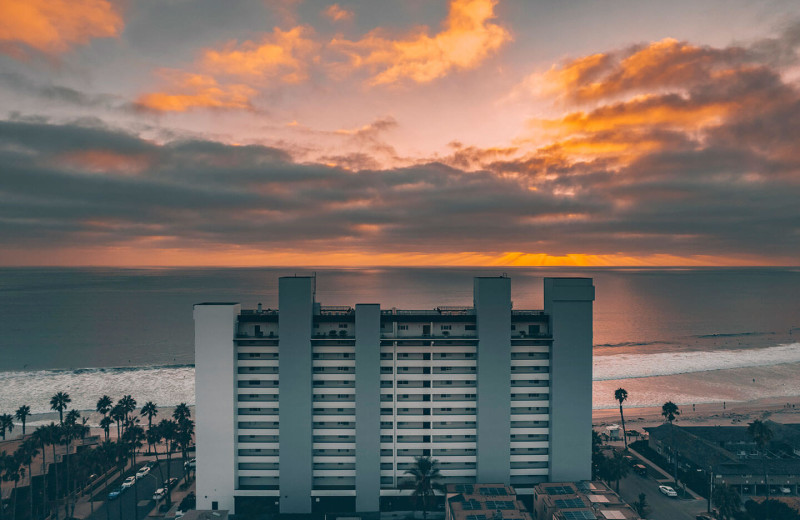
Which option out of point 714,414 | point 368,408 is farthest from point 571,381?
point 714,414

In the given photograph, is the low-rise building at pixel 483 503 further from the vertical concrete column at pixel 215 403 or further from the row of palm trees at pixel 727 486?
the vertical concrete column at pixel 215 403

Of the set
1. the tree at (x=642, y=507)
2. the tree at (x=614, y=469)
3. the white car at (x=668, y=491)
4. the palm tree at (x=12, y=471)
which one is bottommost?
the white car at (x=668, y=491)

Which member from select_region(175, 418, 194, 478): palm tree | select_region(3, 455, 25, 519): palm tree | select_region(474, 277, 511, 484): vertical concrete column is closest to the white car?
select_region(474, 277, 511, 484): vertical concrete column

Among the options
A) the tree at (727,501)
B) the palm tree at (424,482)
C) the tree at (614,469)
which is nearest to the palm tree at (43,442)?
the palm tree at (424,482)

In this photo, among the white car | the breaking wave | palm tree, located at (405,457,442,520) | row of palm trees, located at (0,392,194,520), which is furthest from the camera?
the breaking wave

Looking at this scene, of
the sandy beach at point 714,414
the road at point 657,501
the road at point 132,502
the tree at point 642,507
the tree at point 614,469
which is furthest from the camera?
the sandy beach at point 714,414

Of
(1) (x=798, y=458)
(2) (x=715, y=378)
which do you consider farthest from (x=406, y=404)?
(2) (x=715, y=378)

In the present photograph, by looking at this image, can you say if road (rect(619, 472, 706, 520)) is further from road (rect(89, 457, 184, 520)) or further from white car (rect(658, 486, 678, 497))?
road (rect(89, 457, 184, 520))
